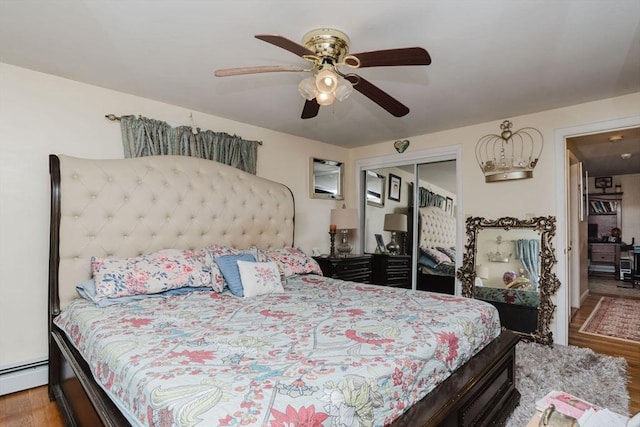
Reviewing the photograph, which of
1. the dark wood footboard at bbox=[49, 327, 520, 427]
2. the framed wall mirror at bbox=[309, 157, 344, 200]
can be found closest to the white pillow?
the dark wood footboard at bbox=[49, 327, 520, 427]

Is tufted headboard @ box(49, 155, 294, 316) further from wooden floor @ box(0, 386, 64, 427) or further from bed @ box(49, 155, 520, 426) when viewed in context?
wooden floor @ box(0, 386, 64, 427)

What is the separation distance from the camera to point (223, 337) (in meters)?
1.49

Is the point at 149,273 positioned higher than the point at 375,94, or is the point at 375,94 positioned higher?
the point at 375,94

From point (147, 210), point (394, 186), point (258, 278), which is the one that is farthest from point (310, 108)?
point (394, 186)

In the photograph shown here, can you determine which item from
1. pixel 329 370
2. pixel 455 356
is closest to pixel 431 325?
pixel 455 356

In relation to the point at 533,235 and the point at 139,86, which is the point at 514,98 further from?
the point at 139,86

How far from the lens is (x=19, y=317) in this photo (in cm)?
239

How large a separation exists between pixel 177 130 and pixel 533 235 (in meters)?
3.63

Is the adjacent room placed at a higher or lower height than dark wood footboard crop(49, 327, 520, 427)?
higher

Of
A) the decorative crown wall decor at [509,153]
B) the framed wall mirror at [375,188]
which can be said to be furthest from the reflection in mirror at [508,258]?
the framed wall mirror at [375,188]

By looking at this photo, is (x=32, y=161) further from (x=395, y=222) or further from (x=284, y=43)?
(x=395, y=222)

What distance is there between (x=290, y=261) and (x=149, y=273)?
1255 mm

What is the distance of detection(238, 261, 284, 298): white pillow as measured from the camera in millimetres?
2402

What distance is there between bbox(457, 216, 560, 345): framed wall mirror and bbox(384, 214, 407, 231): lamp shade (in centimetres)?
90
